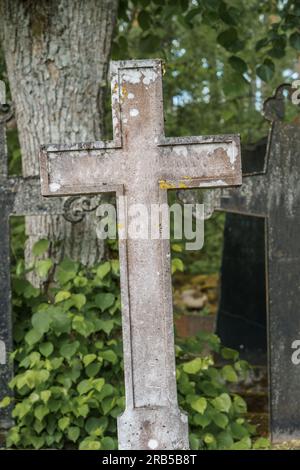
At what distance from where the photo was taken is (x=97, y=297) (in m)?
4.97

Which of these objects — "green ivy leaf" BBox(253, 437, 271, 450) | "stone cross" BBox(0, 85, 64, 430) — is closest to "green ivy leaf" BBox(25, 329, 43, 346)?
"stone cross" BBox(0, 85, 64, 430)

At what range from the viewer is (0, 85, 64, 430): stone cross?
4.93 meters

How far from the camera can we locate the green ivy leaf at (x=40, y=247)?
5.09m

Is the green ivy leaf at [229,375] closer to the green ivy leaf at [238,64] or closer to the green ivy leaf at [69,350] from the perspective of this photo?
the green ivy leaf at [69,350]

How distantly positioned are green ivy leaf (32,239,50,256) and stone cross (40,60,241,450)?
4.13 ft

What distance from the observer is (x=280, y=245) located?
16.6ft

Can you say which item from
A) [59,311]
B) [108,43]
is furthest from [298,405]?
[108,43]

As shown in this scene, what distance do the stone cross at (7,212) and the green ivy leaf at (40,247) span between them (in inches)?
7.3

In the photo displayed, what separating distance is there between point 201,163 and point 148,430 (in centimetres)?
120

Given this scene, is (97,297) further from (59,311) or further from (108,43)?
(108,43)

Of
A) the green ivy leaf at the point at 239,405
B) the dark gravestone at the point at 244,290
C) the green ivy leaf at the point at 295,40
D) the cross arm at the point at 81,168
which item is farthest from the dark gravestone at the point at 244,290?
the cross arm at the point at 81,168

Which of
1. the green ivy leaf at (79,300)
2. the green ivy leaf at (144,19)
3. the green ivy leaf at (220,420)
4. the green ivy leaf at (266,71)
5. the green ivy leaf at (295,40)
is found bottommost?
the green ivy leaf at (220,420)

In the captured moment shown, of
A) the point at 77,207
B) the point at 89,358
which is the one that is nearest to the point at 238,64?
the point at 77,207

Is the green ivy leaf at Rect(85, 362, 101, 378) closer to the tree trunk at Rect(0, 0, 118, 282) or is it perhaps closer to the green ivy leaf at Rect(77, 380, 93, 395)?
the green ivy leaf at Rect(77, 380, 93, 395)
